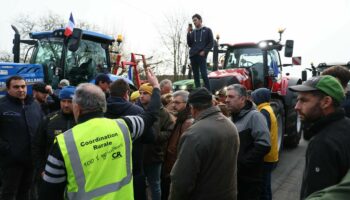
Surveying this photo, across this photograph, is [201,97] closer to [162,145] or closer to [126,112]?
[126,112]

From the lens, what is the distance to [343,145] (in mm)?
1881

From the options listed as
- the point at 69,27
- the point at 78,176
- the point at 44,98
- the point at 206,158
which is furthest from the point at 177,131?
the point at 69,27

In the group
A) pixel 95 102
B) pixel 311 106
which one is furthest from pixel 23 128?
pixel 311 106

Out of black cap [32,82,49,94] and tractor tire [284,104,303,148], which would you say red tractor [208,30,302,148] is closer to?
tractor tire [284,104,303,148]

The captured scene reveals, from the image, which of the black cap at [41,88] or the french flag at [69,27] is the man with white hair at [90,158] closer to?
the black cap at [41,88]

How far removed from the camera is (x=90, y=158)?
2.13 m

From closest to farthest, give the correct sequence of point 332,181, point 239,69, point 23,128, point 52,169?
point 332,181
point 52,169
point 23,128
point 239,69

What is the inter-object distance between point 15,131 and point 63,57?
3645 mm

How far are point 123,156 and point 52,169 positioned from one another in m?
0.50

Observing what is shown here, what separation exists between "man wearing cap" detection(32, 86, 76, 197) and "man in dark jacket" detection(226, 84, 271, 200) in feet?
5.70

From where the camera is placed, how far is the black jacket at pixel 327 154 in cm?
185

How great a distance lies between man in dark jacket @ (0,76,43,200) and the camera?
13.3ft

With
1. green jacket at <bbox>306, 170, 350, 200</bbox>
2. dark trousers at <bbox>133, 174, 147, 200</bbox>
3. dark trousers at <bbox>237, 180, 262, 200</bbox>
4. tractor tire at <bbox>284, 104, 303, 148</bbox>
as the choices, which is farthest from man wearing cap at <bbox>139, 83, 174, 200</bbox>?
tractor tire at <bbox>284, 104, 303, 148</bbox>

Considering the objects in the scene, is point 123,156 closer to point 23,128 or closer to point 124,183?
point 124,183
